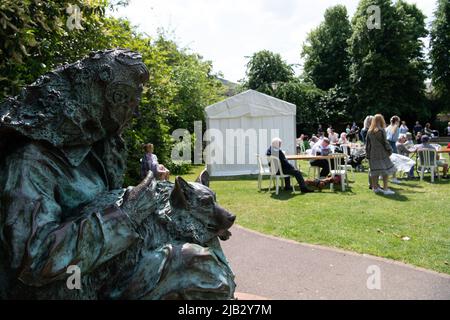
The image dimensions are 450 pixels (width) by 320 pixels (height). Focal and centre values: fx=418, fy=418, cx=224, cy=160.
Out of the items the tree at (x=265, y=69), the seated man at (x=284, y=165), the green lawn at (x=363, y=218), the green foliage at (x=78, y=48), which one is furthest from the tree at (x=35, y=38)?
the tree at (x=265, y=69)

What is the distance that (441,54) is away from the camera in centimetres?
3694

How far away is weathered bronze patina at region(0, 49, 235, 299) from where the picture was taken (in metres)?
1.65

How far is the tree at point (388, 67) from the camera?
34.6m

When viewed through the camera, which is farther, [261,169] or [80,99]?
[261,169]

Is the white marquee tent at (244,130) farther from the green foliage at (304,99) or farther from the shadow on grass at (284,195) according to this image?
the green foliage at (304,99)

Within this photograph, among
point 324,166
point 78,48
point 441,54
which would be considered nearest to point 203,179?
point 78,48

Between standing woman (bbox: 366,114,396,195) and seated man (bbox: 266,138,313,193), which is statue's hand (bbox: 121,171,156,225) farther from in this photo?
seated man (bbox: 266,138,313,193)

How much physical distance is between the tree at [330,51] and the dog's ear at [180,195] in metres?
39.3

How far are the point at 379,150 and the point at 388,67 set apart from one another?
87.9 feet

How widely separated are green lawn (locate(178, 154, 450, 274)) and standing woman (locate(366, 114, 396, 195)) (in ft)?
2.11

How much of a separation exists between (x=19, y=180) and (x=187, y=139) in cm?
2035

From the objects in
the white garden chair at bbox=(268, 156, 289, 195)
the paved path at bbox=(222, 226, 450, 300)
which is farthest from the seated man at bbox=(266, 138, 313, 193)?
the paved path at bbox=(222, 226, 450, 300)

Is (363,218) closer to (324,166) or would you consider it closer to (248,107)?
(324,166)
